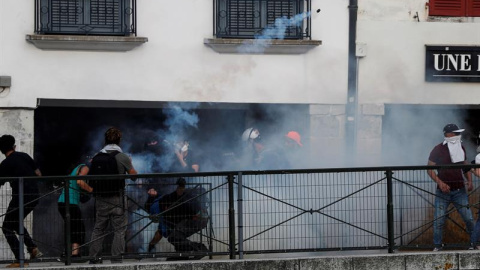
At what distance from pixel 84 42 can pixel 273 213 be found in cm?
437

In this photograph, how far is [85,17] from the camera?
1783cm

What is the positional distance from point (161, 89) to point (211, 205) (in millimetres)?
3821

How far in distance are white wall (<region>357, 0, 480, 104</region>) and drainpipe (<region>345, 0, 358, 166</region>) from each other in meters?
0.13

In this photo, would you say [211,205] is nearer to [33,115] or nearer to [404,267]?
[404,267]

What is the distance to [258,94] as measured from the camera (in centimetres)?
1841

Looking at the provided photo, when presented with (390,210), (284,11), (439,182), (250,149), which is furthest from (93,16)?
(439,182)

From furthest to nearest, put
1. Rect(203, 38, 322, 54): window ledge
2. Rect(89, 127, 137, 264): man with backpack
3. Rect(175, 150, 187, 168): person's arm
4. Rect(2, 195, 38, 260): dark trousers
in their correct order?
Rect(203, 38, 322, 54): window ledge
Rect(175, 150, 187, 168): person's arm
Rect(89, 127, 137, 264): man with backpack
Rect(2, 195, 38, 260): dark trousers

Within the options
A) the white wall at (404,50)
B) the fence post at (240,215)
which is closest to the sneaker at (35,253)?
the fence post at (240,215)

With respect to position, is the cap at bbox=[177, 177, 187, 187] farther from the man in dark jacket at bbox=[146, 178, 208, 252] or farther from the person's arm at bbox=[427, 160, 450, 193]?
the person's arm at bbox=[427, 160, 450, 193]

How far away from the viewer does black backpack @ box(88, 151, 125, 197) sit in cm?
1462

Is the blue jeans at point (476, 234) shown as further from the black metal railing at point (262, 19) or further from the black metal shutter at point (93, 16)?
the black metal shutter at point (93, 16)

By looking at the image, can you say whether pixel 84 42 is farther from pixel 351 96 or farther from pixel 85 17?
pixel 351 96

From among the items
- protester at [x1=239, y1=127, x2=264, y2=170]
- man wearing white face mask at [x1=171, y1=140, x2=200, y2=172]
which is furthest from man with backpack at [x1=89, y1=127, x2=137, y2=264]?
protester at [x1=239, y1=127, x2=264, y2=170]

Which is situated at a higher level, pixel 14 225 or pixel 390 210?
pixel 390 210
